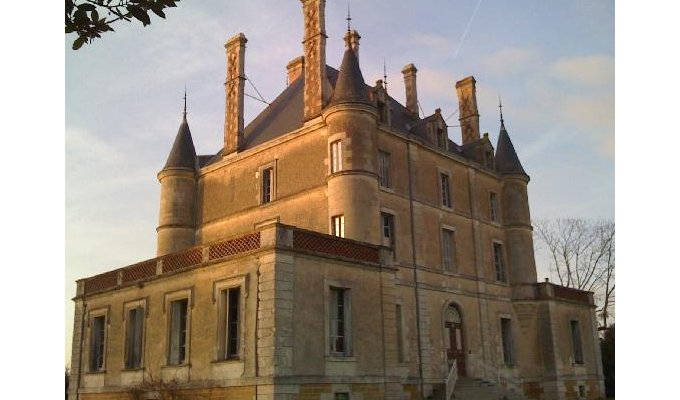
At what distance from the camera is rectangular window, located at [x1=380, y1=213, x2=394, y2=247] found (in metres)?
20.5

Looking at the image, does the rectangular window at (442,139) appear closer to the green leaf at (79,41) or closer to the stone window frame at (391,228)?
the stone window frame at (391,228)

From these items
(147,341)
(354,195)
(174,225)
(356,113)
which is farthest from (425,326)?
(174,225)

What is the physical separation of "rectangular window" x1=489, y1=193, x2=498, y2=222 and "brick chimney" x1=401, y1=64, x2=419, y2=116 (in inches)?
193

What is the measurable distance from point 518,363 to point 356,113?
11.8 meters

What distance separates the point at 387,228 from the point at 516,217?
7.94 meters

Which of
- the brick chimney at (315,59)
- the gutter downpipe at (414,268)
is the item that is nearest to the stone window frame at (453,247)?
the gutter downpipe at (414,268)

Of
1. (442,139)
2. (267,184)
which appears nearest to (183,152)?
(267,184)

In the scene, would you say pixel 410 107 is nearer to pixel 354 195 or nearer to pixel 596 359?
pixel 354 195

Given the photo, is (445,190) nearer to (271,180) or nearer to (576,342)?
(271,180)

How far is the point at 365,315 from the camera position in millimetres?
15391

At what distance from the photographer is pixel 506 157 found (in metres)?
27.5

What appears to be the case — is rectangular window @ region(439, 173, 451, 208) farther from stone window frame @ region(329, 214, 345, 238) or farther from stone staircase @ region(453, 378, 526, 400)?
stone staircase @ region(453, 378, 526, 400)

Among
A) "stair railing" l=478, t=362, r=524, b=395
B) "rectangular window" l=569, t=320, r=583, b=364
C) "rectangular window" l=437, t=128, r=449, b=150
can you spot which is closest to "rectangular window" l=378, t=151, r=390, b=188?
"rectangular window" l=437, t=128, r=449, b=150

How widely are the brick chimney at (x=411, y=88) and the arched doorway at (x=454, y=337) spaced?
9330mm
